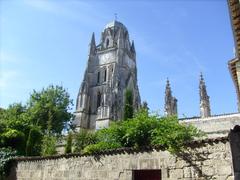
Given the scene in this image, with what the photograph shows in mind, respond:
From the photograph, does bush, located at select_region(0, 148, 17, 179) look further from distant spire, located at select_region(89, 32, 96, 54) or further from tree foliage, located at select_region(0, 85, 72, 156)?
distant spire, located at select_region(89, 32, 96, 54)

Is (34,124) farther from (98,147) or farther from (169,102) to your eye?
(98,147)

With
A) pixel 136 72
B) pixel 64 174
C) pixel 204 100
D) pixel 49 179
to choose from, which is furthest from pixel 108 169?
pixel 136 72

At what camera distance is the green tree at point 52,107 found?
109 feet

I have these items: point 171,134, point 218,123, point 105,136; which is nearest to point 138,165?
point 171,134

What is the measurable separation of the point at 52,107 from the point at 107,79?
16.6 metres

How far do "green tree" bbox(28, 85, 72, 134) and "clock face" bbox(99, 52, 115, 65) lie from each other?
14295mm

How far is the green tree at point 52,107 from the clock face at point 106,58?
14.3 meters

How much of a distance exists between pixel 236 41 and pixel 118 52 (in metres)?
41.5

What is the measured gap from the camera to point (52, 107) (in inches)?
1320

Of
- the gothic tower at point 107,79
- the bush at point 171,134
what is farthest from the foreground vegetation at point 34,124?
the gothic tower at point 107,79

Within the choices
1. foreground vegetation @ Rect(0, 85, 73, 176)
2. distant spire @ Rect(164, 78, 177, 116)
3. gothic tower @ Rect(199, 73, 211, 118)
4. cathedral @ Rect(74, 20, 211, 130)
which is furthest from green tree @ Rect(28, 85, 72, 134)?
gothic tower @ Rect(199, 73, 211, 118)

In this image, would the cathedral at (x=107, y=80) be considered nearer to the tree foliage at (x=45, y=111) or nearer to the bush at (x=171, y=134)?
the tree foliage at (x=45, y=111)

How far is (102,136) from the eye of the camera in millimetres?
13383

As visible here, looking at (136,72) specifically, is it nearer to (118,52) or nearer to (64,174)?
(118,52)
